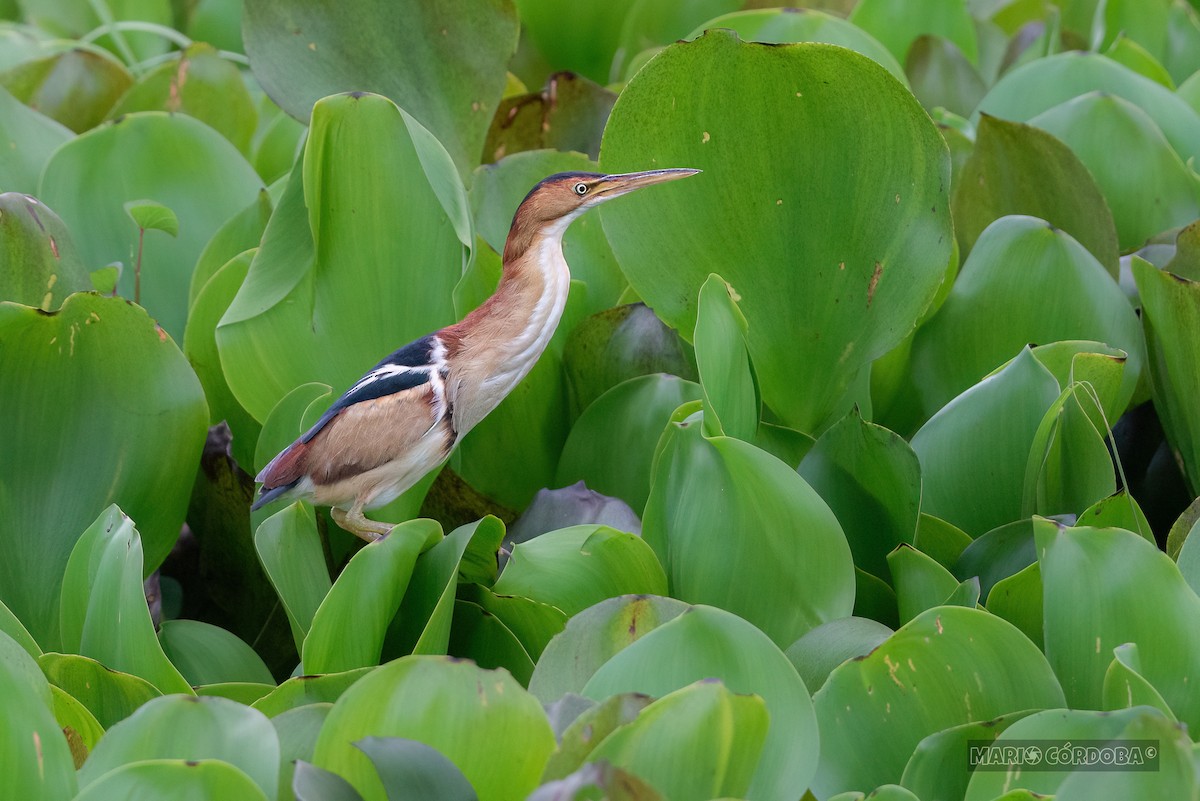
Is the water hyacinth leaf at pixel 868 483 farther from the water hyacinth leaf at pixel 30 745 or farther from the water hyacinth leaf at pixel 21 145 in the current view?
the water hyacinth leaf at pixel 21 145

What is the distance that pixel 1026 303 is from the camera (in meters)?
1.31

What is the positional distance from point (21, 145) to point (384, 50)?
0.52m

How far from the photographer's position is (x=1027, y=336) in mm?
1328

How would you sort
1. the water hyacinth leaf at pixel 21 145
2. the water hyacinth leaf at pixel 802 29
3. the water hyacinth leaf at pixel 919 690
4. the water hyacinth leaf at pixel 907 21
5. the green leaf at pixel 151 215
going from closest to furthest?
the water hyacinth leaf at pixel 919 690
the green leaf at pixel 151 215
the water hyacinth leaf at pixel 21 145
the water hyacinth leaf at pixel 802 29
the water hyacinth leaf at pixel 907 21

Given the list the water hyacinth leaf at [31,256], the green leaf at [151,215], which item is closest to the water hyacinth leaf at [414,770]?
the water hyacinth leaf at [31,256]

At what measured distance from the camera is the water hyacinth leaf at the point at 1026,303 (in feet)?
4.25

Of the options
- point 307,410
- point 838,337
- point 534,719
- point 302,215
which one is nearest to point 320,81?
point 302,215

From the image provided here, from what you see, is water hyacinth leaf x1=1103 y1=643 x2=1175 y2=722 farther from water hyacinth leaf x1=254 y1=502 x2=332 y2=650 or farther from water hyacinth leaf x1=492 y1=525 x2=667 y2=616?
water hyacinth leaf x1=254 y1=502 x2=332 y2=650

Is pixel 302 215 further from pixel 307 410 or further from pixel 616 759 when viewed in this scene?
pixel 616 759

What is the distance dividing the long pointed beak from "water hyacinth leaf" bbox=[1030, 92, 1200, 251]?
0.67 m

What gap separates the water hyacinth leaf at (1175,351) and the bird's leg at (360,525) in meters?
0.76

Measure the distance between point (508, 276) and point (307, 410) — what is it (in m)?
0.24

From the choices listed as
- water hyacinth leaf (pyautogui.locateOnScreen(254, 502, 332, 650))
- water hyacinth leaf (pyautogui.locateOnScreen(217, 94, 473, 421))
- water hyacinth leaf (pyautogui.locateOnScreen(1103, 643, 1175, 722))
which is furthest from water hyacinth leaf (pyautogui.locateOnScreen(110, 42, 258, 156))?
water hyacinth leaf (pyautogui.locateOnScreen(1103, 643, 1175, 722))

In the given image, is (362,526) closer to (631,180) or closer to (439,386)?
(439,386)
